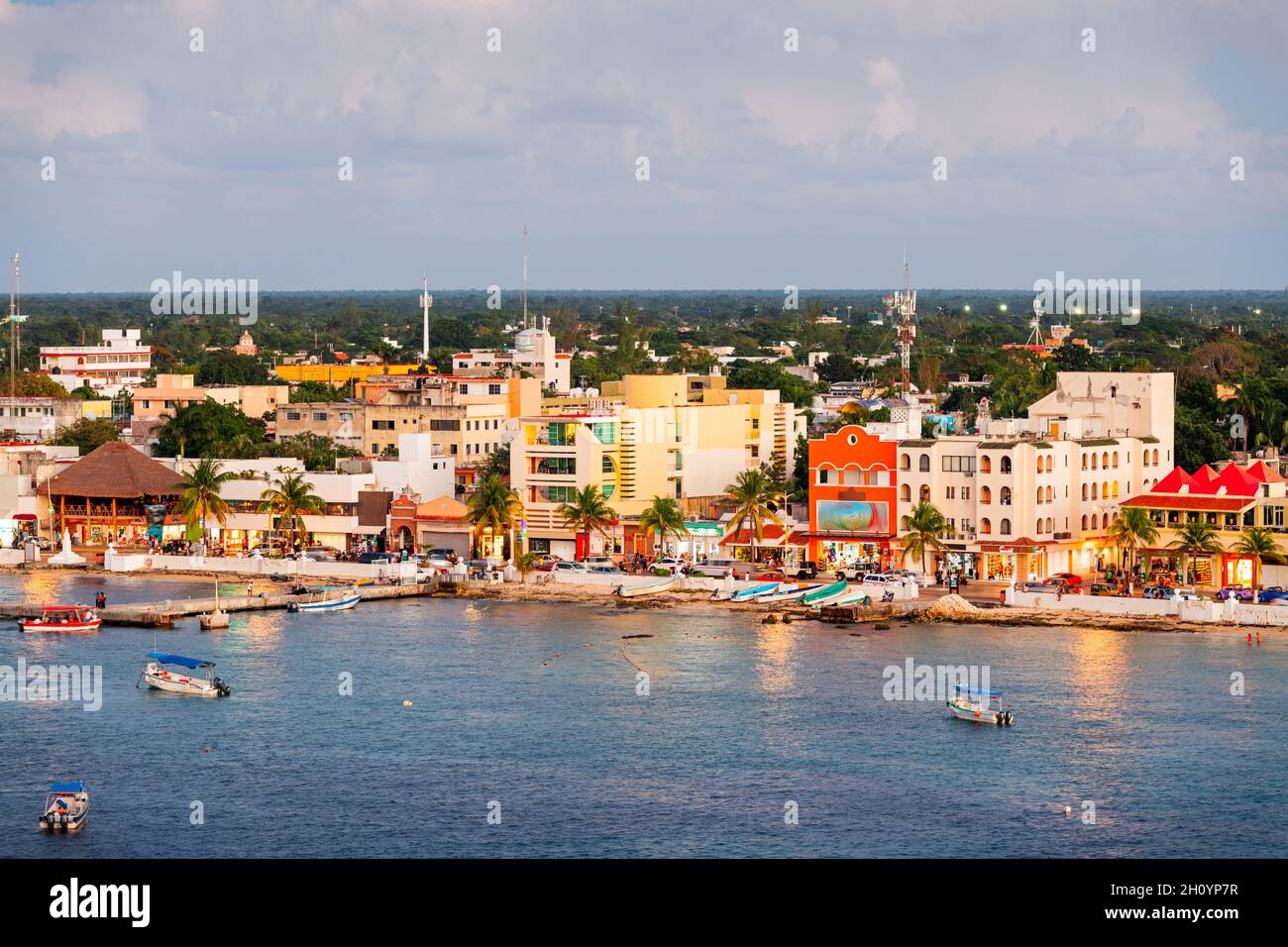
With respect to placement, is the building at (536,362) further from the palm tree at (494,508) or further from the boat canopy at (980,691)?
the boat canopy at (980,691)

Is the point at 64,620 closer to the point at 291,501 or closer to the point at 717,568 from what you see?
the point at 291,501

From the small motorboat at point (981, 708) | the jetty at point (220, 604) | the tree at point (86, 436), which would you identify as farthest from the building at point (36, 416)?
the small motorboat at point (981, 708)

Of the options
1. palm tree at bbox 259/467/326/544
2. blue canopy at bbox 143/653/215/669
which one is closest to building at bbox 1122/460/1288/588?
palm tree at bbox 259/467/326/544

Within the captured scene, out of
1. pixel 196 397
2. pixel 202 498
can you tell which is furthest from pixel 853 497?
pixel 196 397

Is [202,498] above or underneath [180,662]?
above
